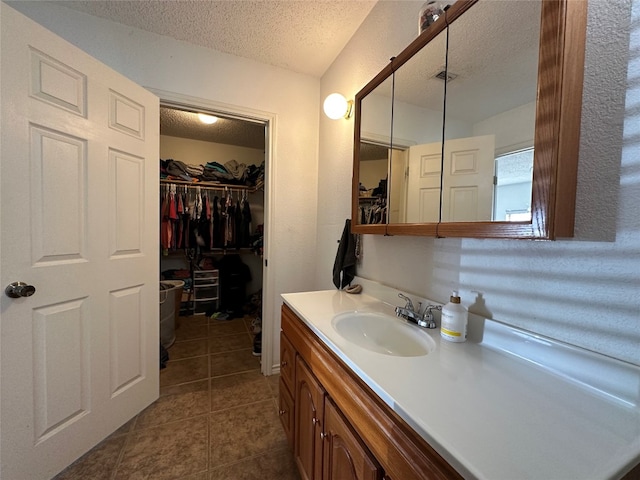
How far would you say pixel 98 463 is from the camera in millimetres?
1273

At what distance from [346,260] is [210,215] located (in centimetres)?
241

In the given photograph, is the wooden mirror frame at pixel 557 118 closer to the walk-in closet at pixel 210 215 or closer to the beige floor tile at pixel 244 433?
the beige floor tile at pixel 244 433

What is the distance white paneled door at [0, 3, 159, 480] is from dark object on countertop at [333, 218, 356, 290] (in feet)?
4.07

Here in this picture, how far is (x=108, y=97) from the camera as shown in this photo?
139cm

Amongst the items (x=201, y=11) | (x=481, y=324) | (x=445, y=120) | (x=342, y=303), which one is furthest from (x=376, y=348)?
A: (x=201, y=11)

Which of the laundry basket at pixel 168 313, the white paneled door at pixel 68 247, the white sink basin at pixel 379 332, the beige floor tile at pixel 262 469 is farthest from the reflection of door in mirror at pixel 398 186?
the laundry basket at pixel 168 313

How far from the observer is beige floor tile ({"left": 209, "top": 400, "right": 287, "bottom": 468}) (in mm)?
1344

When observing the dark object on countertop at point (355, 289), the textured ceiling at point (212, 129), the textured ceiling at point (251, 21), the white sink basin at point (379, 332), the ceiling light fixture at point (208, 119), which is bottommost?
the white sink basin at point (379, 332)

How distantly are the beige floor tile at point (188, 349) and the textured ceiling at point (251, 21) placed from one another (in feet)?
8.32

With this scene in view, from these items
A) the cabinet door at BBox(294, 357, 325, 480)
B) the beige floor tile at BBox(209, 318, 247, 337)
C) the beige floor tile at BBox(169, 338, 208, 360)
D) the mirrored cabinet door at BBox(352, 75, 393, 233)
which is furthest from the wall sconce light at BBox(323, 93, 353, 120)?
the beige floor tile at BBox(209, 318, 247, 337)

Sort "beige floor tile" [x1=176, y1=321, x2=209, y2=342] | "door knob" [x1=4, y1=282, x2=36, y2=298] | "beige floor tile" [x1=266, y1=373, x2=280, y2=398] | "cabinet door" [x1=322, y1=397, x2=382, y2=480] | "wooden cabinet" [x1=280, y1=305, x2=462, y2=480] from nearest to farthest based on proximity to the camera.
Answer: "wooden cabinet" [x1=280, y1=305, x2=462, y2=480]
"cabinet door" [x1=322, y1=397, x2=382, y2=480]
"door knob" [x1=4, y1=282, x2=36, y2=298]
"beige floor tile" [x1=266, y1=373, x2=280, y2=398]
"beige floor tile" [x1=176, y1=321, x2=209, y2=342]

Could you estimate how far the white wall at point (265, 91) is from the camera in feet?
5.14

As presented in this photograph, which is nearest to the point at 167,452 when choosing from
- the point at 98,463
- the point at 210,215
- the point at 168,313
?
the point at 98,463

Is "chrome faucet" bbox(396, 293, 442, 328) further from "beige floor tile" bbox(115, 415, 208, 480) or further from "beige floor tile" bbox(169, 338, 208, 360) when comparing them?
"beige floor tile" bbox(169, 338, 208, 360)
